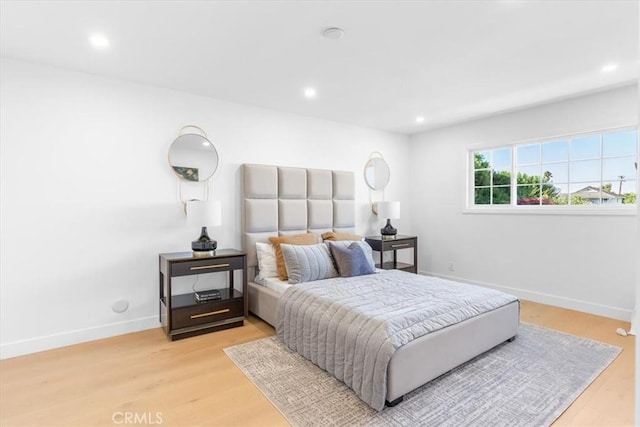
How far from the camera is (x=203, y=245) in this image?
11.1 ft

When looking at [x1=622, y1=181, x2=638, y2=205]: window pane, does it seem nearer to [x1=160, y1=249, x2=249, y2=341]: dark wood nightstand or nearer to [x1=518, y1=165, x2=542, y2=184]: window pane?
[x1=518, y1=165, x2=542, y2=184]: window pane

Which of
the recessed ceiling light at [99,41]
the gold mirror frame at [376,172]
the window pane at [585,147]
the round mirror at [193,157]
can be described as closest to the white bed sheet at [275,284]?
the round mirror at [193,157]

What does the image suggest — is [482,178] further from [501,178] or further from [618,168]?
[618,168]

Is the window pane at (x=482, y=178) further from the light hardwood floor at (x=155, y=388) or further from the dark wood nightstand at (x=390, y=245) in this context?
the light hardwood floor at (x=155, y=388)

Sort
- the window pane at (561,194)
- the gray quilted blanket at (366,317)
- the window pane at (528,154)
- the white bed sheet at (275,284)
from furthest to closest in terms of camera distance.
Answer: the window pane at (528,154) → the window pane at (561,194) → the white bed sheet at (275,284) → the gray quilted blanket at (366,317)

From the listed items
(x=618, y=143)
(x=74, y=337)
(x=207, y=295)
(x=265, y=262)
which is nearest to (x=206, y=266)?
(x=207, y=295)

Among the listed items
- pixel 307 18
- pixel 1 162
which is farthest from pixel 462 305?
pixel 1 162

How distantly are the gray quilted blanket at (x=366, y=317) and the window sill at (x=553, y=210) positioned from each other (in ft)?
5.71

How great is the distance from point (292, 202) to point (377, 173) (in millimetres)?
1735

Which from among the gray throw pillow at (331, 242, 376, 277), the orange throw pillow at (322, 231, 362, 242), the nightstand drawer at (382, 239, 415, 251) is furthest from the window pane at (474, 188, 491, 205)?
the gray throw pillow at (331, 242, 376, 277)

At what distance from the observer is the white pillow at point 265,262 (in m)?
3.67

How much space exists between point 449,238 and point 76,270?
475cm

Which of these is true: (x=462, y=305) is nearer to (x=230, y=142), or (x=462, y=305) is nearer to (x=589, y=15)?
(x=589, y=15)

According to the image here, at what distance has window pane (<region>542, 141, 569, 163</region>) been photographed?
13.3 feet
